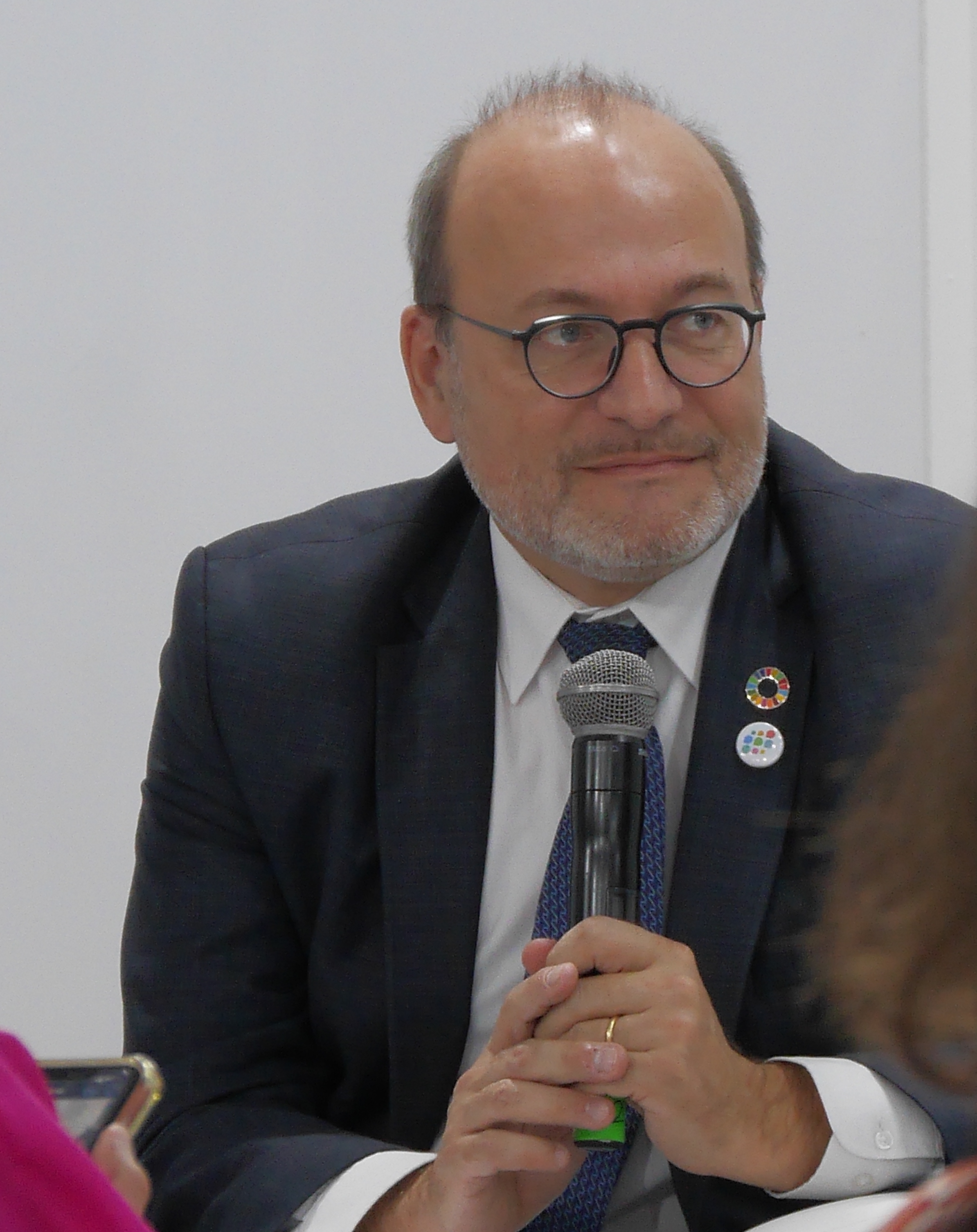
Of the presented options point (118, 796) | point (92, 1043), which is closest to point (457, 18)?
point (118, 796)

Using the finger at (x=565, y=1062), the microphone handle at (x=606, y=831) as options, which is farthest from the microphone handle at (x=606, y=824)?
the finger at (x=565, y=1062)

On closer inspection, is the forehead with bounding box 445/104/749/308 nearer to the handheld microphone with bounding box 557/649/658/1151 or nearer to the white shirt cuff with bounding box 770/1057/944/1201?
the handheld microphone with bounding box 557/649/658/1151

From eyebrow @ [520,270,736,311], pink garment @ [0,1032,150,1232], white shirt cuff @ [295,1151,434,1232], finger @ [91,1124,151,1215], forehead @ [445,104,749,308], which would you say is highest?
forehead @ [445,104,749,308]

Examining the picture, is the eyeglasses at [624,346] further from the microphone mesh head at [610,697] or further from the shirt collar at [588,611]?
the microphone mesh head at [610,697]

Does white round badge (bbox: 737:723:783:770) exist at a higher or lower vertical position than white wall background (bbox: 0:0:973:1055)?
lower

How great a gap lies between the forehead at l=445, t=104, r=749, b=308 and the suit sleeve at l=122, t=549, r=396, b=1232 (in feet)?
1.77

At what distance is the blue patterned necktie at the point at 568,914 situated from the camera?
5.05 ft

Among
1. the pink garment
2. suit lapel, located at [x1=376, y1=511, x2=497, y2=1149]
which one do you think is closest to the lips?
suit lapel, located at [x1=376, y1=511, x2=497, y2=1149]

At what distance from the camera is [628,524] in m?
1.67

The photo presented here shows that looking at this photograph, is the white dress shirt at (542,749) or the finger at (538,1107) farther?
the white dress shirt at (542,749)

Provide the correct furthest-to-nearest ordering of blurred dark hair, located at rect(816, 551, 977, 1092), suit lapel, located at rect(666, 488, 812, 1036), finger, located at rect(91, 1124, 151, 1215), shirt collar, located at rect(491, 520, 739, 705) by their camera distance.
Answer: shirt collar, located at rect(491, 520, 739, 705) → suit lapel, located at rect(666, 488, 812, 1036) → finger, located at rect(91, 1124, 151, 1215) → blurred dark hair, located at rect(816, 551, 977, 1092)

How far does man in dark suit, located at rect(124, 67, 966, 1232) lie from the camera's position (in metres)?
1.60

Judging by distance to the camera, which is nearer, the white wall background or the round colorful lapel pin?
the round colorful lapel pin

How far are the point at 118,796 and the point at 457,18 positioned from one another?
137 centimetres
